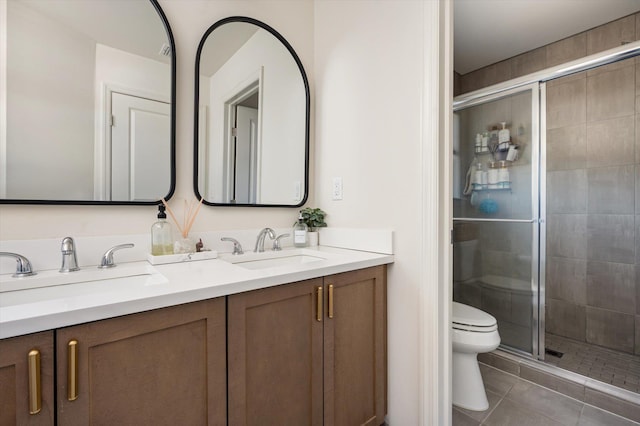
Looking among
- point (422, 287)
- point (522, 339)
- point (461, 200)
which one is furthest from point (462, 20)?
point (522, 339)

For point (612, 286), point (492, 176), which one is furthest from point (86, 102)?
point (612, 286)

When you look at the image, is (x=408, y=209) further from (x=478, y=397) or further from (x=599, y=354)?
(x=599, y=354)

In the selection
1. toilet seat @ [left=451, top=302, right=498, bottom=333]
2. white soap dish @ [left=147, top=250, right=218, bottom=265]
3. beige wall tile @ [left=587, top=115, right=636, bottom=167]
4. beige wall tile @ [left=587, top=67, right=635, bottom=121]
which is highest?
beige wall tile @ [left=587, top=67, right=635, bottom=121]

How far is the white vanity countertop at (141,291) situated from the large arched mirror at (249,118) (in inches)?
18.6

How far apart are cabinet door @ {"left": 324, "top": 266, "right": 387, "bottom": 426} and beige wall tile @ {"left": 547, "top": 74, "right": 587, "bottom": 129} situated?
7.17ft

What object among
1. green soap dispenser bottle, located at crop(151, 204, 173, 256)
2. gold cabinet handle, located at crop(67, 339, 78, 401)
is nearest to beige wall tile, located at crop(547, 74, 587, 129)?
green soap dispenser bottle, located at crop(151, 204, 173, 256)

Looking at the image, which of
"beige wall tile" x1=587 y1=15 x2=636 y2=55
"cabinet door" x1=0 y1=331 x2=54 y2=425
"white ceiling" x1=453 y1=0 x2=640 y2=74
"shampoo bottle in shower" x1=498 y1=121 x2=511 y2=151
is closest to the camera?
"cabinet door" x1=0 y1=331 x2=54 y2=425

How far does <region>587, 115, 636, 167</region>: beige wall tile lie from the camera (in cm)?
200

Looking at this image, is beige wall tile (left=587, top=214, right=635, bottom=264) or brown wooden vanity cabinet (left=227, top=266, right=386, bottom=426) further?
beige wall tile (left=587, top=214, right=635, bottom=264)

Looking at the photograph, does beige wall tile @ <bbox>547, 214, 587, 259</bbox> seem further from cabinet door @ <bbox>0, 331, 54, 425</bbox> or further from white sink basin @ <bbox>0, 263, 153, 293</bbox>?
cabinet door @ <bbox>0, 331, 54, 425</bbox>

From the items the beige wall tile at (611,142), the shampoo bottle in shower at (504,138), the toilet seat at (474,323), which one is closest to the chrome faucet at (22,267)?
the toilet seat at (474,323)

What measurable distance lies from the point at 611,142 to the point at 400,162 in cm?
197

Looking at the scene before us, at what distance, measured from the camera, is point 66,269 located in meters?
0.96

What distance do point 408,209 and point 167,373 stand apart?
1.06m
